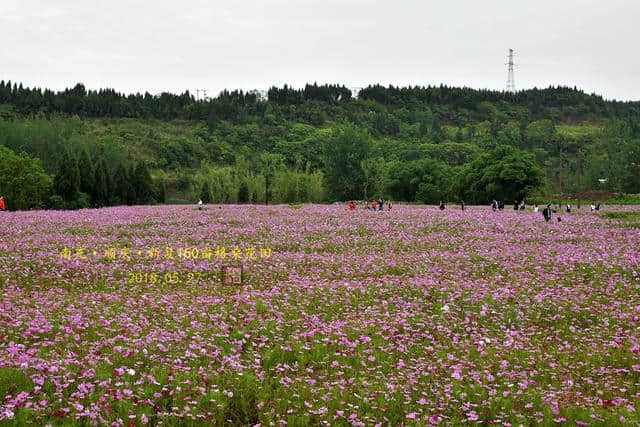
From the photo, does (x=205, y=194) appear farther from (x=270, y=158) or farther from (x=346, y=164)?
(x=270, y=158)

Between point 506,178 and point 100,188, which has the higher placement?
point 506,178

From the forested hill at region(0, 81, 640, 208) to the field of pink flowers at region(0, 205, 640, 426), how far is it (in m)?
42.4

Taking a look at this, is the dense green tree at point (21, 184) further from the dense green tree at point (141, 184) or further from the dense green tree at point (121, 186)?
the dense green tree at point (141, 184)

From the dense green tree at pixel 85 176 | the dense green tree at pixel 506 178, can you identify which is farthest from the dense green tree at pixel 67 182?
the dense green tree at pixel 506 178

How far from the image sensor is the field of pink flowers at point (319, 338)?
710 cm

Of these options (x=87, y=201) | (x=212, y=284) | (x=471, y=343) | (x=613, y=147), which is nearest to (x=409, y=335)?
(x=471, y=343)

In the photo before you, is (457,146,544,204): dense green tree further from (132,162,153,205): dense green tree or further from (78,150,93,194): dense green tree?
(78,150,93,194): dense green tree

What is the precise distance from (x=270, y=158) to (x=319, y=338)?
12537 cm

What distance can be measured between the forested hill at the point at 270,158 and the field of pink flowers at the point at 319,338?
1669 inches

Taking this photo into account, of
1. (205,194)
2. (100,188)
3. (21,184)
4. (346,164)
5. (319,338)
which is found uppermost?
(346,164)

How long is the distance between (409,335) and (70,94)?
21070 cm

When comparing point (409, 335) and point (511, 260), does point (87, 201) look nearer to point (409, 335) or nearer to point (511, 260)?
point (511, 260)

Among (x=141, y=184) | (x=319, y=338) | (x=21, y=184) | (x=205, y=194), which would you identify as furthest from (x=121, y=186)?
(x=319, y=338)

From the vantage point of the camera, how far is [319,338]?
10.1 m
